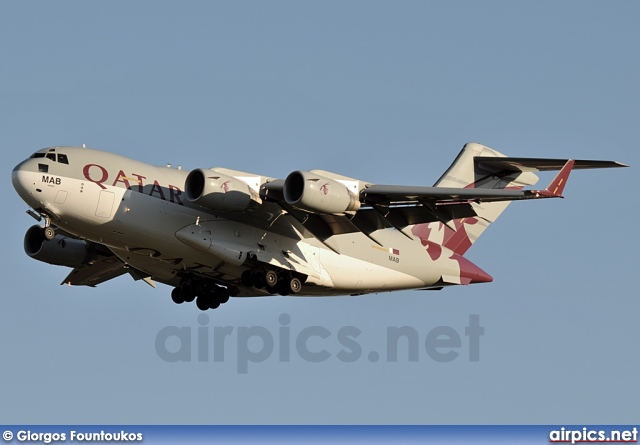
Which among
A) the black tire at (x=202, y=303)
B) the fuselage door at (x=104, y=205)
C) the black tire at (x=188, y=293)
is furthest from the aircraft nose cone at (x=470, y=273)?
the fuselage door at (x=104, y=205)

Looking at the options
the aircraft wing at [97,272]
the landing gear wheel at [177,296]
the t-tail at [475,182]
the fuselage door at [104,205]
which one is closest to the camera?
the fuselage door at [104,205]

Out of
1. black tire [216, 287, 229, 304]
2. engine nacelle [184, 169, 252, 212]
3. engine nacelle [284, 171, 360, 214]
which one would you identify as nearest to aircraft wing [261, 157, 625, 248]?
engine nacelle [284, 171, 360, 214]

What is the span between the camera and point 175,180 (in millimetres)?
25531

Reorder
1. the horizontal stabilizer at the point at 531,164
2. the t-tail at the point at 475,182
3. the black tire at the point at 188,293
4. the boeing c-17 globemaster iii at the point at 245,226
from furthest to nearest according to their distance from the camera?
the t-tail at the point at 475,182
the black tire at the point at 188,293
the horizontal stabilizer at the point at 531,164
the boeing c-17 globemaster iii at the point at 245,226

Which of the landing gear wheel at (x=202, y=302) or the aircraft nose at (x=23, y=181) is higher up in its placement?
the aircraft nose at (x=23, y=181)

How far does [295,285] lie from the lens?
26.6 meters

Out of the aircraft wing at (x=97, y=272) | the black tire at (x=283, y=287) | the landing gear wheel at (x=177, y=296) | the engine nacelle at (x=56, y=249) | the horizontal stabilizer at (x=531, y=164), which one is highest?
the horizontal stabilizer at (x=531, y=164)

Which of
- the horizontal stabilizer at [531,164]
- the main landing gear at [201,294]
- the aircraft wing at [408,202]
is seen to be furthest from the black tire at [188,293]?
the horizontal stabilizer at [531,164]

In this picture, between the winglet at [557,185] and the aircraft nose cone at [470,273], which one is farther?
the aircraft nose cone at [470,273]

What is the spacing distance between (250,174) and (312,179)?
5.04 ft

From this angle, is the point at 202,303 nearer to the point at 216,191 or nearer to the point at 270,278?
the point at 270,278

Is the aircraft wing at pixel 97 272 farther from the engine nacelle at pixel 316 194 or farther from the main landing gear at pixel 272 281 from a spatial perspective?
the engine nacelle at pixel 316 194

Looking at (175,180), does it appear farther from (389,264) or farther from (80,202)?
(389,264)

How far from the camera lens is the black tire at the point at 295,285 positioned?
26.5 m
